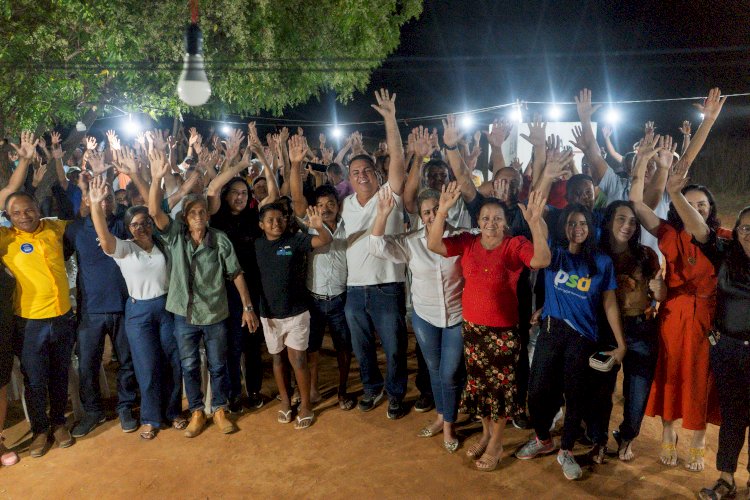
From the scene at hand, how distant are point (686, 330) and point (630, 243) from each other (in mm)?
756

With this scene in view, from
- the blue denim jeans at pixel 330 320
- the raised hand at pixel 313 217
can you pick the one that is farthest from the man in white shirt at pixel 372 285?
the raised hand at pixel 313 217

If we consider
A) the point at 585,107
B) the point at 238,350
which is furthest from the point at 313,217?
the point at 585,107

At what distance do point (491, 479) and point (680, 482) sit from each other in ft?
4.52

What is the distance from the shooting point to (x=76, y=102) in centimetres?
941

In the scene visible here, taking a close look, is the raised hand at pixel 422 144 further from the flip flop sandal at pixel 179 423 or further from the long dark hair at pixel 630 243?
the flip flop sandal at pixel 179 423

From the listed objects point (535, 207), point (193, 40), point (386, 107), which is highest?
point (193, 40)

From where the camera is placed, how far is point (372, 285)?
488cm

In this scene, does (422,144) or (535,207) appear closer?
(535,207)

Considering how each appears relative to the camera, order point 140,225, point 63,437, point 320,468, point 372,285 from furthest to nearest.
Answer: point 372,285 < point 63,437 < point 140,225 < point 320,468

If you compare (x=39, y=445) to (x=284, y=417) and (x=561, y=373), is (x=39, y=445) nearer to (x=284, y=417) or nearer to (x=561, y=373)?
(x=284, y=417)

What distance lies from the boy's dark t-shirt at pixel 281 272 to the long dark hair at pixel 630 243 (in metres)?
2.47

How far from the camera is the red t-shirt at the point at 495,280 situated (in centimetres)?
394

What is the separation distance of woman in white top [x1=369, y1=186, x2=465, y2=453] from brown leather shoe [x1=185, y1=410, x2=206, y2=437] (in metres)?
2.17

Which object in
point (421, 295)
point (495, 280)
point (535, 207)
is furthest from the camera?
point (421, 295)
